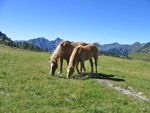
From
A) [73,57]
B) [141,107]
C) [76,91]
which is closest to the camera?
[141,107]

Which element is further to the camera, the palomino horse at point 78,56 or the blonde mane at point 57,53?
the blonde mane at point 57,53

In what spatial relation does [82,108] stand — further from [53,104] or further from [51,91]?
[51,91]

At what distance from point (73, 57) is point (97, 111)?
21.3 ft

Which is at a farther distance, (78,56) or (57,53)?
(57,53)

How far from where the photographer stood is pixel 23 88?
7.05m

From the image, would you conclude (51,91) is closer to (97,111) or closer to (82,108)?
(82,108)

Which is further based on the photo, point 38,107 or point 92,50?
point 92,50

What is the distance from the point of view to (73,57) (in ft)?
38.1

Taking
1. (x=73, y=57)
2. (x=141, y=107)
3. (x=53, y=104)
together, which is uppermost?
(x=73, y=57)

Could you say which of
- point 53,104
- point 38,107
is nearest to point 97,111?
point 53,104

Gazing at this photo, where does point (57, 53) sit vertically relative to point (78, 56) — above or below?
above

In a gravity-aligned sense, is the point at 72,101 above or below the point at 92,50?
below

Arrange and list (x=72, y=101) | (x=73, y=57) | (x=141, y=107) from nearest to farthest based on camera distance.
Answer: (x=72, y=101) → (x=141, y=107) → (x=73, y=57)

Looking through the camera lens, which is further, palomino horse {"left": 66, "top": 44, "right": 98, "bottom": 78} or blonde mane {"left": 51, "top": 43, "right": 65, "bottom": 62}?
blonde mane {"left": 51, "top": 43, "right": 65, "bottom": 62}
